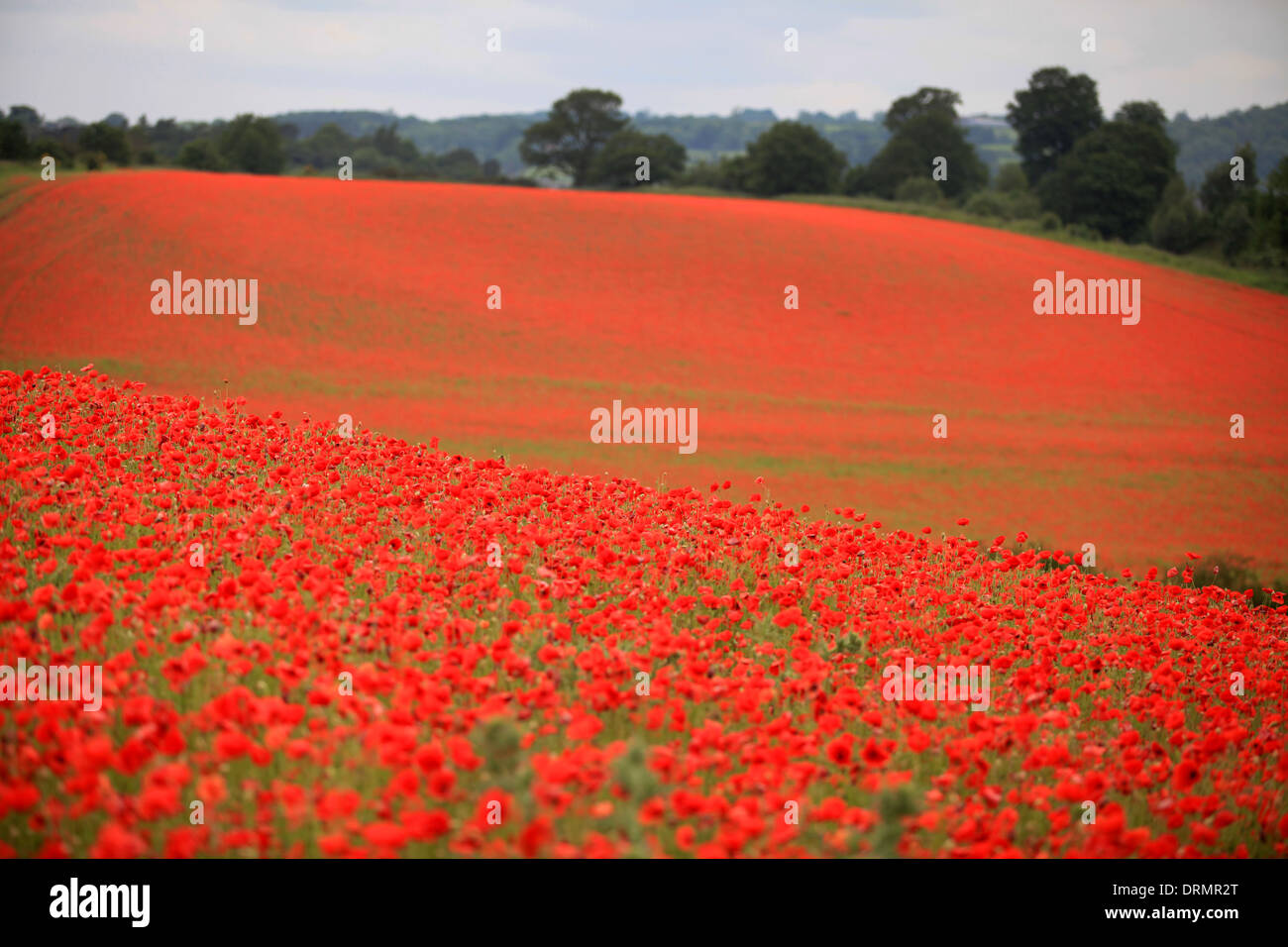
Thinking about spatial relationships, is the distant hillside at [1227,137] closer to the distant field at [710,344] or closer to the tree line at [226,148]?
the distant field at [710,344]

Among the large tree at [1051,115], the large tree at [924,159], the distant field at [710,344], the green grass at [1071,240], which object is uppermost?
Result: the large tree at [1051,115]

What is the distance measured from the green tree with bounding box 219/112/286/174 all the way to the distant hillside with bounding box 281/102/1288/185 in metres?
26.9

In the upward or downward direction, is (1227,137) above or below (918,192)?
above

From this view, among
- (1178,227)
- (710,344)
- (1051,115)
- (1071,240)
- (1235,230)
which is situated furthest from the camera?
(1051,115)

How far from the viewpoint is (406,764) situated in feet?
12.5

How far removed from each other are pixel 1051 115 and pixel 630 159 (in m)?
37.8

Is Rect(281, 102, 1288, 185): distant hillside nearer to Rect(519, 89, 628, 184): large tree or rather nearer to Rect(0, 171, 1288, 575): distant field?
Rect(519, 89, 628, 184): large tree

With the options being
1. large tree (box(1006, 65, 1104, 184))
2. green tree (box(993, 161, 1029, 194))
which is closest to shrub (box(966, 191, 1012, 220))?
large tree (box(1006, 65, 1104, 184))

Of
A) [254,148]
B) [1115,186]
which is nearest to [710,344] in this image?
[1115,186]

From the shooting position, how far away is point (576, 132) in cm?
7638

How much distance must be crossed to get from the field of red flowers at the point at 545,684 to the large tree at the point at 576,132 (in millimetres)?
70174

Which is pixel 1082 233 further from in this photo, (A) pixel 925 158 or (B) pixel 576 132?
(B) pixel 576 132

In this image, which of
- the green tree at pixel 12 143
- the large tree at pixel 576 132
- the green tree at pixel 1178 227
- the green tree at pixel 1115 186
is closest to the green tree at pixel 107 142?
the green tree at pixel 12 143

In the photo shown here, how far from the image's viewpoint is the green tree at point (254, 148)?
2672 inches
